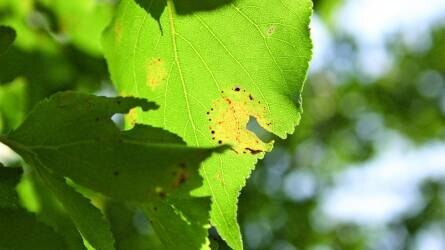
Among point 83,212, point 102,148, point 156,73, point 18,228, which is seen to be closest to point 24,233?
point 18,228

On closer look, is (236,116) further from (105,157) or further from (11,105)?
(11,105)

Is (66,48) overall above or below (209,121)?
below

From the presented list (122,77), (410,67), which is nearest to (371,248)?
(410,67)

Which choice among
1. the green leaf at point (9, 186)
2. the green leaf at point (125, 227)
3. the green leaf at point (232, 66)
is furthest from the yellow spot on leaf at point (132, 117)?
the green leaf at point (125, 227)

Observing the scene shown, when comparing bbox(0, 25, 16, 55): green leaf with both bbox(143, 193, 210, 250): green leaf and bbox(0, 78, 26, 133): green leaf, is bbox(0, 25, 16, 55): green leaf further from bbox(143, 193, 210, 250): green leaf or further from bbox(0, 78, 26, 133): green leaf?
bbox(0, 78, 26, 133): green leaf

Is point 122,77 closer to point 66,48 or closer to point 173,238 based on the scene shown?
point 173,238

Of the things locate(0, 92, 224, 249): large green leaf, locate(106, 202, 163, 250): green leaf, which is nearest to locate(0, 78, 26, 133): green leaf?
locate(106, 202, 163, 250): green leaf
